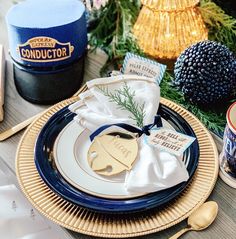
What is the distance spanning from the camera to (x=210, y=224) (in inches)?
24.4

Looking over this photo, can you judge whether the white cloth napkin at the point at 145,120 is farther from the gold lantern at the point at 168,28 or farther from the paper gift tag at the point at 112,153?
the gold lantern at the point at 168,28

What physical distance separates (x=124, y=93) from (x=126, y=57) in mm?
154

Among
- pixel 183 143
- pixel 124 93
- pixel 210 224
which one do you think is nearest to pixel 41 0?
pixel 124 93

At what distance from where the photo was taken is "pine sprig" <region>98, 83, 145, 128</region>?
0.71 m

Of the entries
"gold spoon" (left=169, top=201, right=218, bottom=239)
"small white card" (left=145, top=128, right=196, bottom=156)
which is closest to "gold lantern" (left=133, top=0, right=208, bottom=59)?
"small white card" (left=145, top=128, right=196, bottom=156)

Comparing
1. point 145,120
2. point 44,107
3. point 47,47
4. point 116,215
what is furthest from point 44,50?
point 116,215

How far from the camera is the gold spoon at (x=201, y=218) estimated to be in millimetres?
609

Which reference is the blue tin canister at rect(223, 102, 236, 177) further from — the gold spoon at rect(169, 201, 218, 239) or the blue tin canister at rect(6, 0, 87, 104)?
the blue tin canister at rect(6, 0, 87, 104)

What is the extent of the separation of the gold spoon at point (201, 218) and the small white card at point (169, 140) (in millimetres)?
85

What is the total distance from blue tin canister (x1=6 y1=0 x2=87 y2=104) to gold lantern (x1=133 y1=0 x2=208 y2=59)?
0.14m

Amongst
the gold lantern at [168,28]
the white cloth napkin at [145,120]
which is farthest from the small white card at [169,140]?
the gold lantern at [168,28]

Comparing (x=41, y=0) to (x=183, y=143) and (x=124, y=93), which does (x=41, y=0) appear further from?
(x=183, y=143)

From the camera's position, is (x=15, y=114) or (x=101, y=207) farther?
(x=15, y=114)

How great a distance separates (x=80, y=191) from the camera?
0.63 meters
